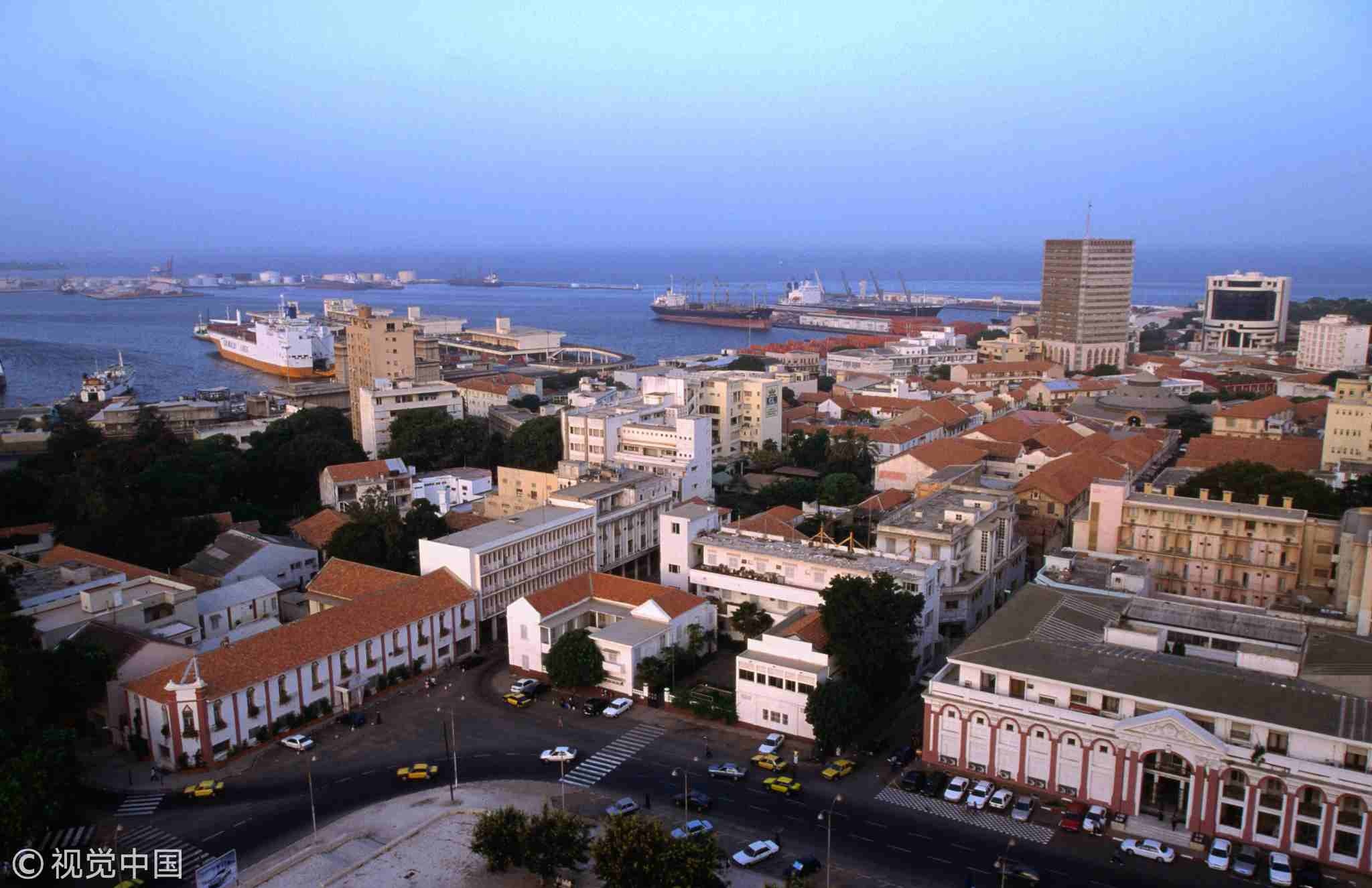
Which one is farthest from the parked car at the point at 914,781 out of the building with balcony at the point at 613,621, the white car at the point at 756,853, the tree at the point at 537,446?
the tree at the point at 537,446

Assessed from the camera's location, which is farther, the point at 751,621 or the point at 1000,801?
the point at 751,621

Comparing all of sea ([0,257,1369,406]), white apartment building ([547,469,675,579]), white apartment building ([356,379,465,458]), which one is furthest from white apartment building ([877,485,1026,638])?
sea ([0,257,1369,406])

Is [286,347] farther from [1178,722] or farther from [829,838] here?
[1178,722]

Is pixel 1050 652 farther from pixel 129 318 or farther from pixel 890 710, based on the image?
pixel 129 318

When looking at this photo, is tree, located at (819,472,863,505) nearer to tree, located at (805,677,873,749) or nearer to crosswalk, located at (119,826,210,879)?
tree, located at (805,677,873,749)

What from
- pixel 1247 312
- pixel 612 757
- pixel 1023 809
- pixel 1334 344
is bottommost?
pixel 612 757

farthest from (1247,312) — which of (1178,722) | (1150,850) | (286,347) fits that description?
(1150,850)
